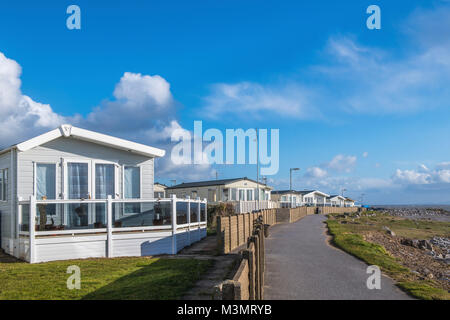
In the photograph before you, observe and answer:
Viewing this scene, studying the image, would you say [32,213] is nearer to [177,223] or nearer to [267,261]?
[177,223]

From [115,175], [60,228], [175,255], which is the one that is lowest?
[175,255]

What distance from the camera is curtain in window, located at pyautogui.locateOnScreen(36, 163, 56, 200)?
16.1 meters

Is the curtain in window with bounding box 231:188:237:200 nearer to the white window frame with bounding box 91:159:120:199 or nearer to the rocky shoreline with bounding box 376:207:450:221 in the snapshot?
the white window frame with bounding box 91:159:120:199

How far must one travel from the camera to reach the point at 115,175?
17.5 meters

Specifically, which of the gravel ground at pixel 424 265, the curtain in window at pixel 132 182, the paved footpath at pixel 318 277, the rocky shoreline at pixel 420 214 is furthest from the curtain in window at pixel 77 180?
the rocky shoreline at pixel 420 214

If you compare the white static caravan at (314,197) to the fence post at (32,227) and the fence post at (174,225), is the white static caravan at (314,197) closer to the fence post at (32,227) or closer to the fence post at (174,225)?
the fence post at (174,225)

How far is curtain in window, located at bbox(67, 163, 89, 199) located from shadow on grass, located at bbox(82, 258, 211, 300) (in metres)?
5.44


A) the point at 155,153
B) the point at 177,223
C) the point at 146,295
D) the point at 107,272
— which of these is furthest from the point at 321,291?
the point at 155,153

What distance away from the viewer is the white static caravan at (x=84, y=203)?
14.1 m

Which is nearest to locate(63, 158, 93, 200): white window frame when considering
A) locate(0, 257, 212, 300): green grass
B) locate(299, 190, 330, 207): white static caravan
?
locate(0, 257, 212, 300): green grass

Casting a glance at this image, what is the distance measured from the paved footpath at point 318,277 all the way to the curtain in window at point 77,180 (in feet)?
24.4

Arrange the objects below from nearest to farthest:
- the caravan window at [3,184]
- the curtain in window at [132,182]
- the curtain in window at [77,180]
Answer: the curtain in window at [77,180], the caravan window at [3,184], the curtain in window at [132,182]

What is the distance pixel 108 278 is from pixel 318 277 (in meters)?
5.20
